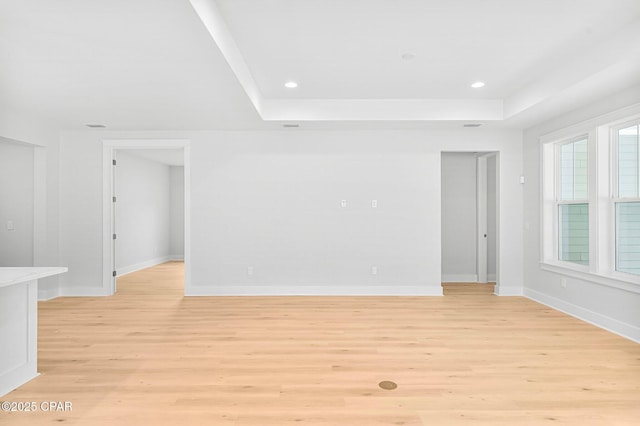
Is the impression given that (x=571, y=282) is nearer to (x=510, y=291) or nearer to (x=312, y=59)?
(x=510, y=291)

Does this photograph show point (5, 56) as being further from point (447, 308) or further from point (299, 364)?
point (447, 308)

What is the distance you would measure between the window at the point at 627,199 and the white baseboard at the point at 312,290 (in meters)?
2.26

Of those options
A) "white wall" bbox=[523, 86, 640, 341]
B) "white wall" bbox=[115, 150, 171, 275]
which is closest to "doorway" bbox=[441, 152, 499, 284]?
"white wall" bbox=[523, 86, 640, 341]

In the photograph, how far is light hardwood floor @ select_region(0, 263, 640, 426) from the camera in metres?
2.18

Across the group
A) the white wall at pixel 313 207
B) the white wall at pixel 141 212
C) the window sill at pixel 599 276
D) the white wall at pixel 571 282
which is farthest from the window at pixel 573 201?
the white wall at pixel 141 212

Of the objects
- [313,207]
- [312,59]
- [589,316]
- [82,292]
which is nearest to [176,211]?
[82,292]

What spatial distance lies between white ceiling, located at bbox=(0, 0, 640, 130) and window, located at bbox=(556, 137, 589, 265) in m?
0.59

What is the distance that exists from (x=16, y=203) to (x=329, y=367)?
5.07 m

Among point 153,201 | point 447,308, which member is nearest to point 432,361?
point 447,308

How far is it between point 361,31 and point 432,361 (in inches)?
109

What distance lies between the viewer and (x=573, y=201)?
4.43 metres

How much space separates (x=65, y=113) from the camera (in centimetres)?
447

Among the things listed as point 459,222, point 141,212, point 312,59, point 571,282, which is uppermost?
point 312,59

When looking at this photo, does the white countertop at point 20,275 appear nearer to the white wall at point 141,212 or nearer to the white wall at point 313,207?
the white wall at point 313,207
